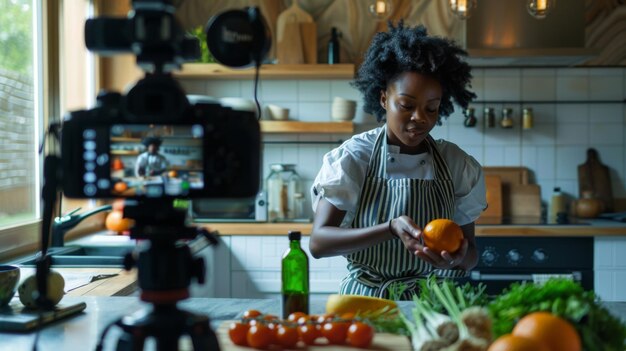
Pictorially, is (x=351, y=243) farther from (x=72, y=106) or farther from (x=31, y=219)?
(x=72, y=106)

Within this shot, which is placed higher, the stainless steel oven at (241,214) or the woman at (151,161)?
the woman at (151,161)

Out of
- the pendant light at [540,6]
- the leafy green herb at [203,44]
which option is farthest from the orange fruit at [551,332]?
the leafy green herb at [203,44]

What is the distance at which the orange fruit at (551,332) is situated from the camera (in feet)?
3.33

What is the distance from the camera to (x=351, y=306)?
56.4 inches

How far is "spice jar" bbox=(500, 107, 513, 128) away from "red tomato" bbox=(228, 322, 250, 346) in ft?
9.29

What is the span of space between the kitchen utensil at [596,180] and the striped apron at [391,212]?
85.2 inches

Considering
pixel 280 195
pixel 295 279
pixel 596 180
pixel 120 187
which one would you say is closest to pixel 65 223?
pixel 280 195

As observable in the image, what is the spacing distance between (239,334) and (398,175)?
82 cm

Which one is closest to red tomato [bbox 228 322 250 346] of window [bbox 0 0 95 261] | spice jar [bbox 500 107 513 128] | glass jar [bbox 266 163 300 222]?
window [bbox 0 0 95 261]

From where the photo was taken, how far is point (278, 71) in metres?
3.65

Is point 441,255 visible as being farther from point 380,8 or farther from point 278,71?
point 278,71

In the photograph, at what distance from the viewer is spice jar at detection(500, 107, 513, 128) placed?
12.6ft

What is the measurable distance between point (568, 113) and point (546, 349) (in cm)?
316

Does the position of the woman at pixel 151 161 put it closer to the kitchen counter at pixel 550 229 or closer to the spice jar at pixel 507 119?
the kitchen counter at pixel 550 229
